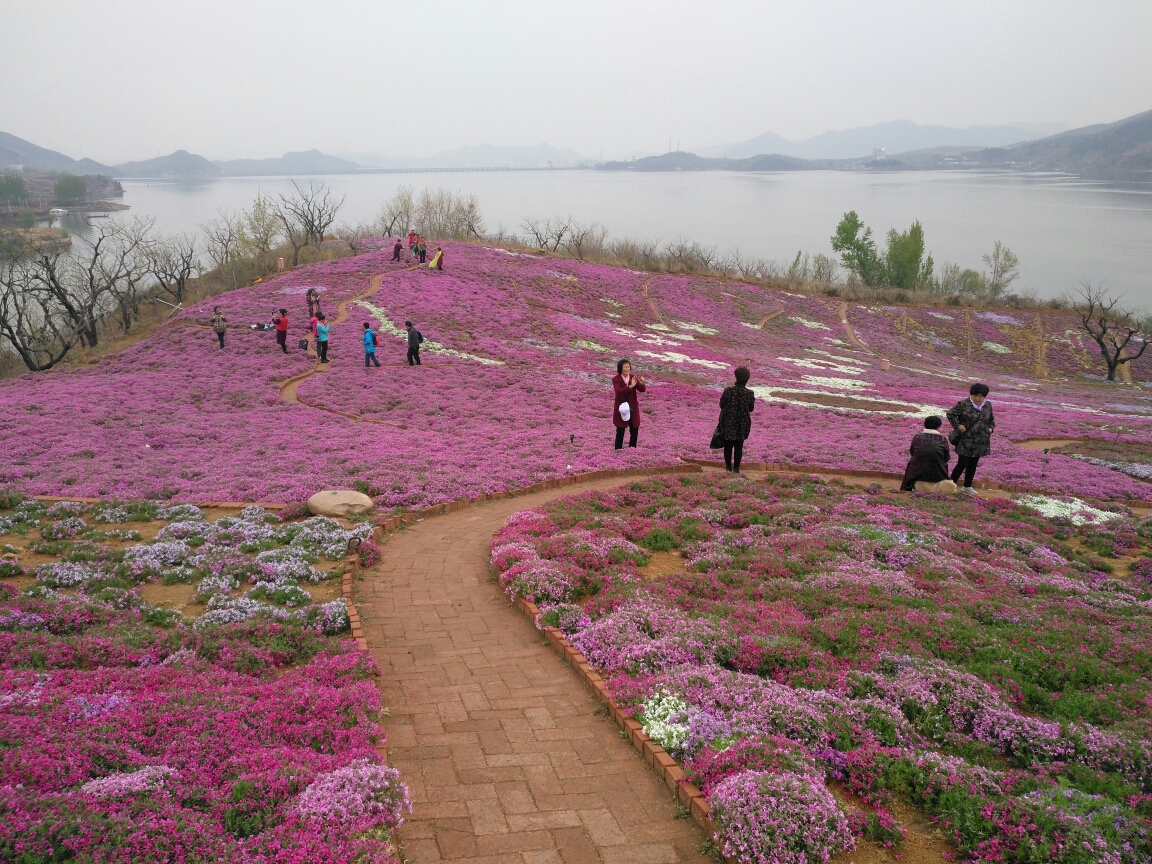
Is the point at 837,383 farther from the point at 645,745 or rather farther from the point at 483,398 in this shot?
the point at 645,745

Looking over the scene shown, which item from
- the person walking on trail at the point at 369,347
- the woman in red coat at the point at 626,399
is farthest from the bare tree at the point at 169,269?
the woman in red coat at the point at 626,399

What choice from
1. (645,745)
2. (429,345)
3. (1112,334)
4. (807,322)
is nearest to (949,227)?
(1112,334)

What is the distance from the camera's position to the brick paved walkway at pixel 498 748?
502 cm

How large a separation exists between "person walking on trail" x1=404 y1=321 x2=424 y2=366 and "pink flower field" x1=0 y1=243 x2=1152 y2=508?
0.54m

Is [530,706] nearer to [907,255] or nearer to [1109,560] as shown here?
[1109,560]

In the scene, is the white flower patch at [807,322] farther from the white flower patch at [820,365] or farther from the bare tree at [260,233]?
the bare tree at [260,233]

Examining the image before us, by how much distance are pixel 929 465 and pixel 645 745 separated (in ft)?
34.8

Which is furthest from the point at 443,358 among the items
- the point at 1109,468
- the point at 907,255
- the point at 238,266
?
the point at 907,255

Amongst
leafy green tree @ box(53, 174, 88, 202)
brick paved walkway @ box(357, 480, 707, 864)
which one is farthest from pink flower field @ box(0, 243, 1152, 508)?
leafy green tree @ box(53, 174, 88, 202)

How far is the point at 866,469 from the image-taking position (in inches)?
653

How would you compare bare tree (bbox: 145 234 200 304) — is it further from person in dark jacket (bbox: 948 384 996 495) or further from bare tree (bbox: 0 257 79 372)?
person in dark jacket (bbox: 948 384 996 495)

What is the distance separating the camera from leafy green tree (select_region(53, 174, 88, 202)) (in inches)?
5571

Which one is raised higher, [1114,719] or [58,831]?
[58,831]

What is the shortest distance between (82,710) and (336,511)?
6.63 meters
